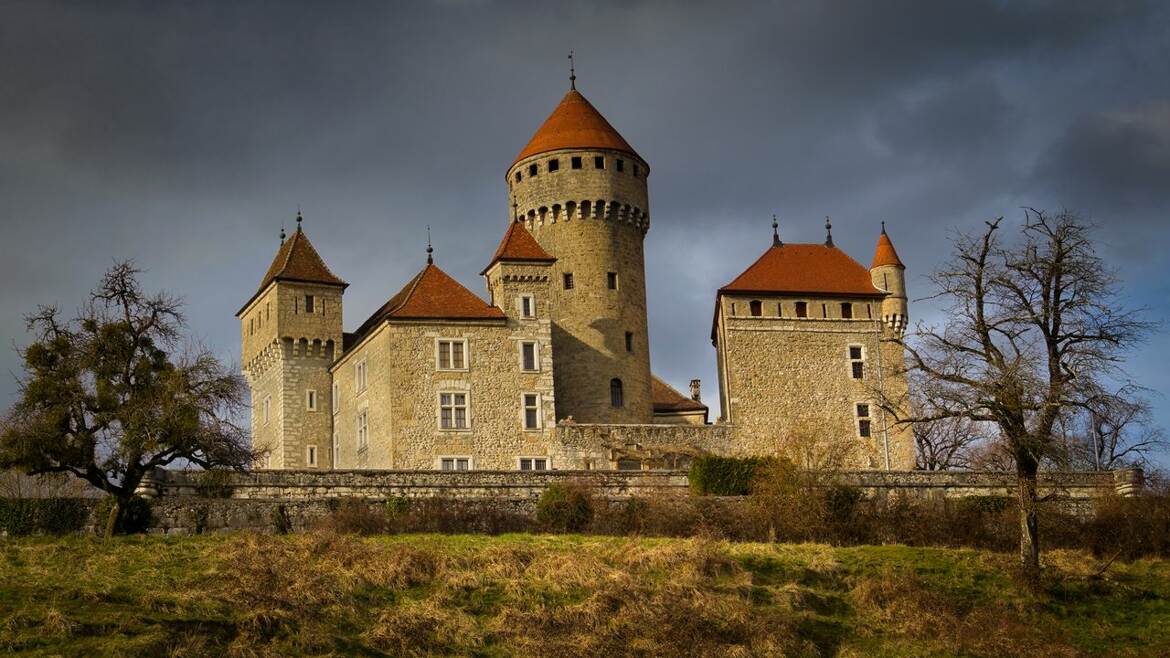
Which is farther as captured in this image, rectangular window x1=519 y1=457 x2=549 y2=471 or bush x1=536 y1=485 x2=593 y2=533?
rectangular window x1=519 y1=457 x2=549 y2=471

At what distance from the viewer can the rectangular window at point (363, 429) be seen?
56.6 m

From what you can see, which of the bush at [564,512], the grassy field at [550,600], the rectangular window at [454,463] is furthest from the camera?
the rectangular window at [454,463]

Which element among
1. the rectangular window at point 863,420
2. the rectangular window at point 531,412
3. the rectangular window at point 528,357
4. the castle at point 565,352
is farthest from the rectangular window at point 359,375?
the rectangular window at point 863,420

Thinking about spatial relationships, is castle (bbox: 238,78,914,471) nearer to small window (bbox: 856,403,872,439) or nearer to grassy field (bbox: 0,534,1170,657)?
small window (bbox: 856,403,872,439)

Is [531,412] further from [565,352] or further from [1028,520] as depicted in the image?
[1028,520]

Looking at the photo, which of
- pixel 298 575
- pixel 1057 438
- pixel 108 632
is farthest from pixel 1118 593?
pixel 108 632

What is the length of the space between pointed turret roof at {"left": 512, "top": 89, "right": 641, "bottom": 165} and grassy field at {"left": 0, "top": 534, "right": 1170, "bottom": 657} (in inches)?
968

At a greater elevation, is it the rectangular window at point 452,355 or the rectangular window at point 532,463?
the rectangular window at point 452,355

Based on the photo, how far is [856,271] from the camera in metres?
61.9

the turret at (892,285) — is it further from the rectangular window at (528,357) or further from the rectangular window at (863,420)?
the rectangular window at (528,357)

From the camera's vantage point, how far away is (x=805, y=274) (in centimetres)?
6138

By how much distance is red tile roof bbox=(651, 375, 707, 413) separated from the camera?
205 ft

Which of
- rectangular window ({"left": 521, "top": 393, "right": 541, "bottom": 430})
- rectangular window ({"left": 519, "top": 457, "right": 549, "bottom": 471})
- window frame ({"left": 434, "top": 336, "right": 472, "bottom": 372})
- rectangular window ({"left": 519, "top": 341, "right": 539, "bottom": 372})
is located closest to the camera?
rectangular window ({"left": 519, "top": 457, "right": 549, "bottom": 471})

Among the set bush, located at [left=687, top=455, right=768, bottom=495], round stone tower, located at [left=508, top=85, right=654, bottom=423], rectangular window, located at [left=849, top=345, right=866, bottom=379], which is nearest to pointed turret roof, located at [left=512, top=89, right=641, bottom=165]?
round stone tower, located at [left=508, top=85, right=654, bottom=423]
